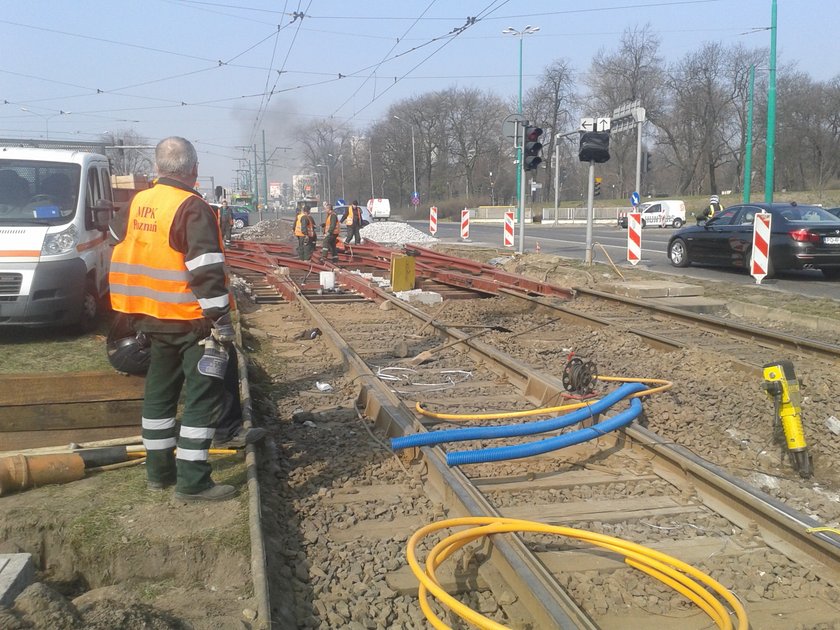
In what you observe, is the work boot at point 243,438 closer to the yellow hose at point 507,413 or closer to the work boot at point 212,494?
the work boot at point 212,494

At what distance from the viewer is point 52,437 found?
4.99 meters

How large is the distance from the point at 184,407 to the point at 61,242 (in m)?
5.62

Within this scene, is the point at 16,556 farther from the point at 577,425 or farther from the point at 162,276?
the point at 577,425

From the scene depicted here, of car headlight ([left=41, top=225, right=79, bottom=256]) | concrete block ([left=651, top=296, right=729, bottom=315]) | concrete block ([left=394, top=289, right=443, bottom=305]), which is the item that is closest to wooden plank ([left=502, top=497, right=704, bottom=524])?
car headlight ([left=41, top=225, right=79, bottom=256])

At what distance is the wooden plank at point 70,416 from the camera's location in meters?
4.93

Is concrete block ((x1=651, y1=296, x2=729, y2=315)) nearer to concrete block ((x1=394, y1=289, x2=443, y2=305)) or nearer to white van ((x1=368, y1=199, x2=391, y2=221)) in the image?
concrete block ((x1=394, y1=289, x2=443, y2=305))

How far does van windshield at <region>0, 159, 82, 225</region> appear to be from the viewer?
881 cm

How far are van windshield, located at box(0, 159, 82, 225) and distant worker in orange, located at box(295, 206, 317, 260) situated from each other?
10.5 meters

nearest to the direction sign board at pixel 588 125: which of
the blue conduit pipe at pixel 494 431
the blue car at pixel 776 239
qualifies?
the blue car at pixel 776 239

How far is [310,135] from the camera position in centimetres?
7806

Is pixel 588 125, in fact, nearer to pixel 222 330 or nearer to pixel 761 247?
pixel 761 247

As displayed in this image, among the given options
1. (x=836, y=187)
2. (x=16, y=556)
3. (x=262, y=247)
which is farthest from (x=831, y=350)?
(x=836, y=187)

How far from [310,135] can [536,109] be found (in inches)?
913

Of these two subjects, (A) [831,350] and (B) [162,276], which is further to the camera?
(A) [831,350]
